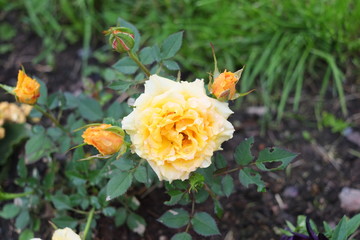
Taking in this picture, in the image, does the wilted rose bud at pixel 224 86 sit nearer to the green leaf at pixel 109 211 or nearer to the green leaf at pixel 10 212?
the green leaf at pixel 109 211

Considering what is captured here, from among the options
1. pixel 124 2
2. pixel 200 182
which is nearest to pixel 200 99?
pixel 200 182

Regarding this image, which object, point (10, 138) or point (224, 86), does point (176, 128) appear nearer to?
point (224, 86)

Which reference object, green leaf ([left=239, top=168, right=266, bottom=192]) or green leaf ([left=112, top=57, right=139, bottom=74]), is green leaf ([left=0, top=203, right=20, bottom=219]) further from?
green leaf ([left=239, top=168, right=266, bottom=192])

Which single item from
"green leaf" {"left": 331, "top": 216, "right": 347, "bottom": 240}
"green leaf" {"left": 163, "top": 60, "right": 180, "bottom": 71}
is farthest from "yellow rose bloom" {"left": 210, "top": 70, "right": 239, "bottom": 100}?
"green leaf" {"left": 331, "top": 216, "right": 347, "bottom": 240}

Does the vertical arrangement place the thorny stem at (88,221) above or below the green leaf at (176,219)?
below

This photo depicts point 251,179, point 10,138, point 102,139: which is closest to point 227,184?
point 251,179

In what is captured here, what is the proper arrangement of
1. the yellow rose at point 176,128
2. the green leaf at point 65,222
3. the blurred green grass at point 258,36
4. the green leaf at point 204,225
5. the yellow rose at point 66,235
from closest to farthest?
1. the yellow rose at point 176,128
2. the yellow rose at point 66,235
3. the green leaf at point 204,225
4. the green leaf at point 65,222
5. the blurred green grass at point 258,36

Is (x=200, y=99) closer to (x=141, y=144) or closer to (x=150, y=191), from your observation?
(x=141, y=144)

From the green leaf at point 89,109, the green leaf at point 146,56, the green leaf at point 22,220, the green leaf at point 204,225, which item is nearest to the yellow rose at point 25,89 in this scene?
the green leaf at point 89,109
